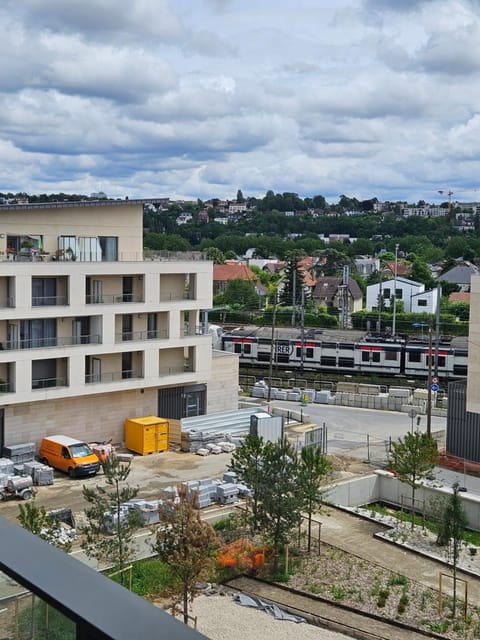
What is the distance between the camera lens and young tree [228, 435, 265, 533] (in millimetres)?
23484

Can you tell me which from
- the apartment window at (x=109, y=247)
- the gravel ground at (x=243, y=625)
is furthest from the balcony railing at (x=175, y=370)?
the gravel ground at (x=243, y=625)

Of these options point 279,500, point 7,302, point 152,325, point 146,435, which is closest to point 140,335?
point 152,325

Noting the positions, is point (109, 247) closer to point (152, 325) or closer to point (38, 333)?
point (152, 325)

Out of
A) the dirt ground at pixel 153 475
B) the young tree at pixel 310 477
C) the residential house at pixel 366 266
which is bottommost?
the dirt ground at pixel 153 475

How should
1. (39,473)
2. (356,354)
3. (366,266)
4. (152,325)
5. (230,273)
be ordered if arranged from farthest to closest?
(366,266) → (230,273) → (356,354) → (152,325) → (39,473)

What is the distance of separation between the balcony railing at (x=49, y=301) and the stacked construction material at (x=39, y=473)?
25.1 feet

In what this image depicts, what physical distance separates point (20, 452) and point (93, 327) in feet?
22.9

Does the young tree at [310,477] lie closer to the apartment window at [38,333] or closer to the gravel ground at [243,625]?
the gravel ground at [243,625]

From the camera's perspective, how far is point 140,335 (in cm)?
3878

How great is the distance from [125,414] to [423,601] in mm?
21265

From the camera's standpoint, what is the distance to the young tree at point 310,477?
920 inches

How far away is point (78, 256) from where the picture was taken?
123 feet

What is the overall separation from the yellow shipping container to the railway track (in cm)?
1538

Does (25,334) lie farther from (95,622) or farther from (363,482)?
(95,622)
